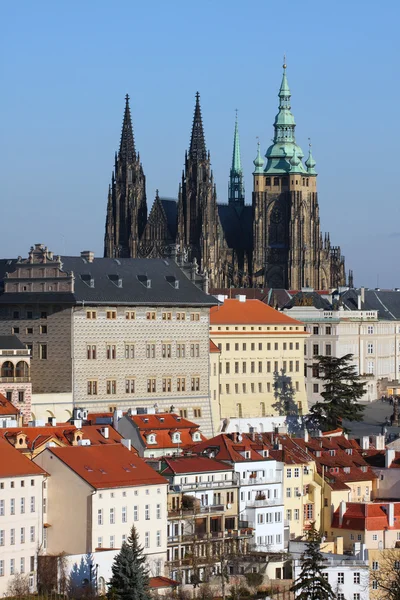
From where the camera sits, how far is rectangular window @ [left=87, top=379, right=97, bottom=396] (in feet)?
378

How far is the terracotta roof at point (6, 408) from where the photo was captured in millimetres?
104688

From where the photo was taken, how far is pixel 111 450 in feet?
293

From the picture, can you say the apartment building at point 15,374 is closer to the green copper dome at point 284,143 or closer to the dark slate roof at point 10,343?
the dark slate roof at point 10,343

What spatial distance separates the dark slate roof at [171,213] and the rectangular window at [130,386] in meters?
76.3

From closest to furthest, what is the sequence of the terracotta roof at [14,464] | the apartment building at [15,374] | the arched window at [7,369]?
the terracotta roof at [14,464] → the apartment building at [15,374] → the arched window at [7,369]

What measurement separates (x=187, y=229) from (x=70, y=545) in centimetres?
10975

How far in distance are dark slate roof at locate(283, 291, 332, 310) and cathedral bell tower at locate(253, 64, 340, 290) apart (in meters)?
33.4

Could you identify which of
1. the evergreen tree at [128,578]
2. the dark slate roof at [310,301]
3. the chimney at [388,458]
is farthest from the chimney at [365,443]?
the dark slate roof at [310,301]

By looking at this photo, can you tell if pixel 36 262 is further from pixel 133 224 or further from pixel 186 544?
pixel 133 224

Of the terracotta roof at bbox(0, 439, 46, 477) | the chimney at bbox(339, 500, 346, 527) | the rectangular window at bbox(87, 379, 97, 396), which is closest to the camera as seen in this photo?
the terracotta roof at bbox(0, 439, 46, 477)

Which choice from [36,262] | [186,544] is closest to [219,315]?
[36,262]

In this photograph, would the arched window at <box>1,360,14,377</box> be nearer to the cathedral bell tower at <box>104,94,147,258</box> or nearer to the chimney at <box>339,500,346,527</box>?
the chimney at <box>339,500,346,527</box>

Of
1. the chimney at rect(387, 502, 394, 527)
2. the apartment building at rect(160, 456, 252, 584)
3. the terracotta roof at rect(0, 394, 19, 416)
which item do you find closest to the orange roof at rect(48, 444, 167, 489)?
the apartment building at rect(160, 456, 252, 584)

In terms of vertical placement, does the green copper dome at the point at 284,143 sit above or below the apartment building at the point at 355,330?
above
